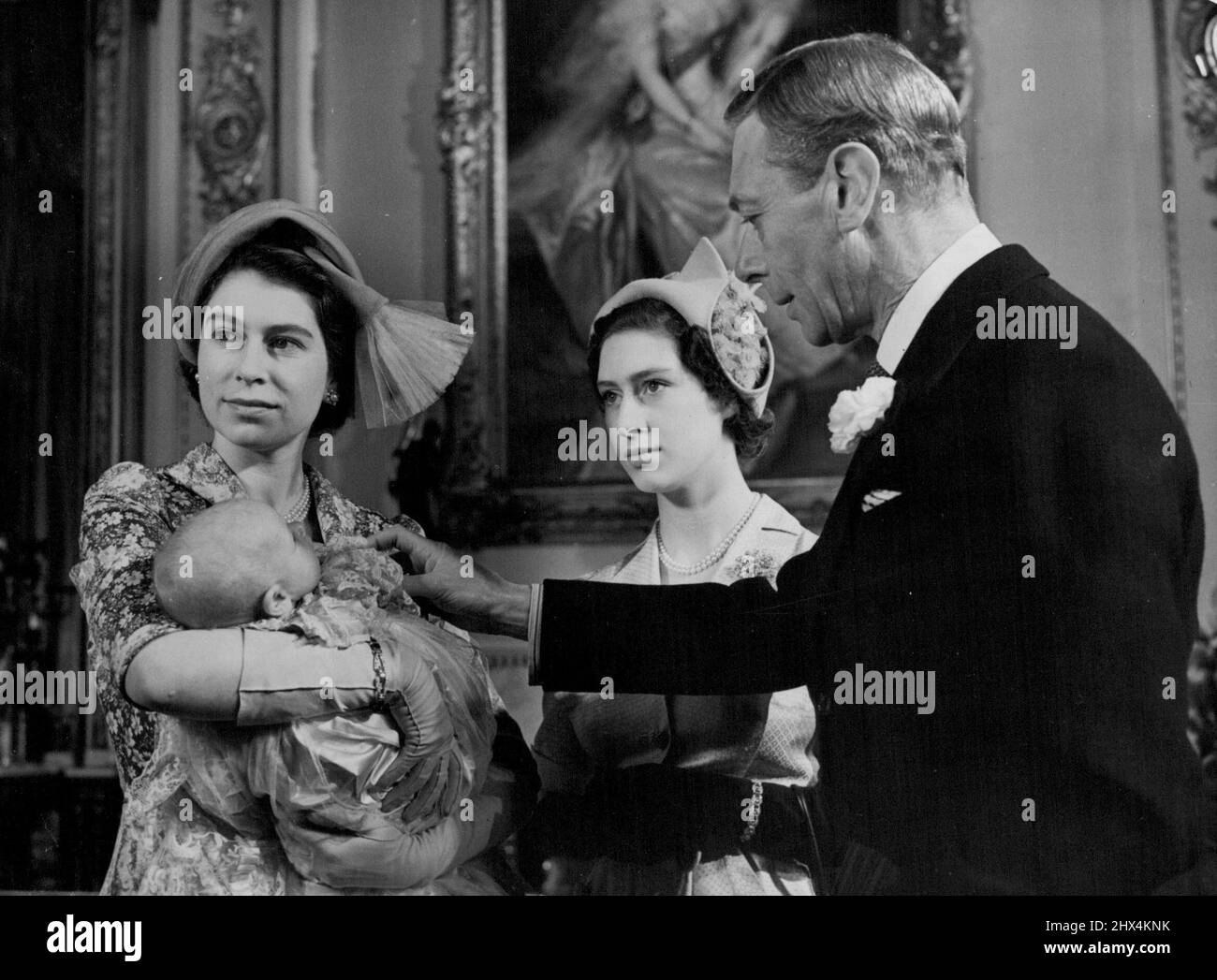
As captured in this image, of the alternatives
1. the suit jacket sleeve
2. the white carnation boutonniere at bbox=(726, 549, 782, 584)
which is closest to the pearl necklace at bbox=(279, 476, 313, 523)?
the suit jacket sleeve

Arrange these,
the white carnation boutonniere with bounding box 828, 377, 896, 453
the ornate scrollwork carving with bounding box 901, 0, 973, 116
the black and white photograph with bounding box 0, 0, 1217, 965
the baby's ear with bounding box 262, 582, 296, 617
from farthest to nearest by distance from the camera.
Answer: the ornate scrollwork carving with bounding box 901, 0, 973, 116, the white carnation boutonniere with bounding box 828, 377, 896, 453, the black and white photograph with bounding box 0, 0, 1217, 965, the baby's ear with bounding box 262, 582, 296, 617

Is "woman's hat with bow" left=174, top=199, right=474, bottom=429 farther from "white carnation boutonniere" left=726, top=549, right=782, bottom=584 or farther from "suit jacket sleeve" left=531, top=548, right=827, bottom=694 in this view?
"white carnation boutonniere" left=726, top=549, right=782, bottom=584

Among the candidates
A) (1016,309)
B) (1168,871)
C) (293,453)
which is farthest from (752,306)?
(1168,871)

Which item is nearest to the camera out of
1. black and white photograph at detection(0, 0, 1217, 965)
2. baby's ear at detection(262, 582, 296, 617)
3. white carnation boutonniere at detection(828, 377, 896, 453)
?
baby's ear at detection(262, 582, 296, 617)

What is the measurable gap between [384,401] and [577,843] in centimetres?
116

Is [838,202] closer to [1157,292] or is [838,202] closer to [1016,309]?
[1016,309]

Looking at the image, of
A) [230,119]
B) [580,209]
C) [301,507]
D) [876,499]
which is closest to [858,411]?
[876,499]

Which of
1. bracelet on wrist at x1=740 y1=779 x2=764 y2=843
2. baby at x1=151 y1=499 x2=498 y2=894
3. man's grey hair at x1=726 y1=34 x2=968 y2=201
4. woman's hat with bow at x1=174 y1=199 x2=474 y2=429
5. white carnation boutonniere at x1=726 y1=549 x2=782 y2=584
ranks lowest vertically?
bracelet on wrist at x1=740 y1=779 x2=764 y2=843

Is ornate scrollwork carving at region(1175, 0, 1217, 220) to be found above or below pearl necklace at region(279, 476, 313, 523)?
above

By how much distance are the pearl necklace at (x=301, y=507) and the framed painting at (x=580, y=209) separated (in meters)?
0.33

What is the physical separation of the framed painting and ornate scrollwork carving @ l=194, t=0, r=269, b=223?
483mm

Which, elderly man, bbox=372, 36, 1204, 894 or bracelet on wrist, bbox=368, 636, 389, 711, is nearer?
bracelet on wrist, bbox=368, 636, 389, 711

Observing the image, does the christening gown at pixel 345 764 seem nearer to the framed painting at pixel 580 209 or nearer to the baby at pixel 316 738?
the baby at pixel 316 738

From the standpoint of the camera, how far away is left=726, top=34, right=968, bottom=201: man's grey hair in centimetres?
352
